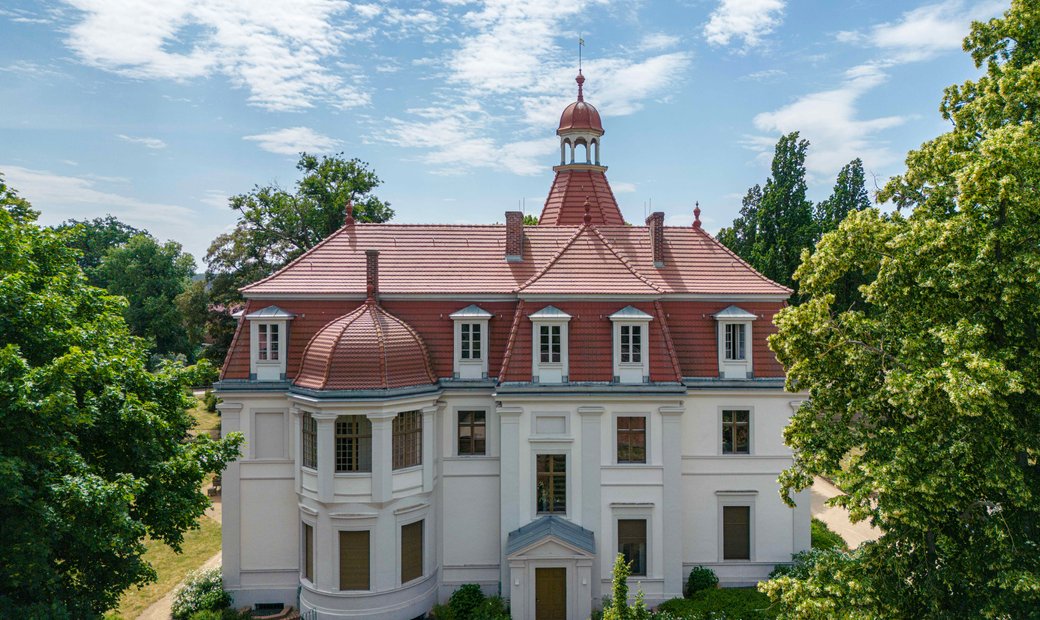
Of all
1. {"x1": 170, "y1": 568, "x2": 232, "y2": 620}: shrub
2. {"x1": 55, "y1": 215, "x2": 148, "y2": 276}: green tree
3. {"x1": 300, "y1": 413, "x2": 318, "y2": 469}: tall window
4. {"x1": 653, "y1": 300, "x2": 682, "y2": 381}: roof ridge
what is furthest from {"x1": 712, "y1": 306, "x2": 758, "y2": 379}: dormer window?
{"x1": 55, "y1": 215, "x2": 148, "y2": 276}: green tree

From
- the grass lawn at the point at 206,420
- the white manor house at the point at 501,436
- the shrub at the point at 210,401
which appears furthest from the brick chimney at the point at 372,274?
the shrub at the point at 210,401

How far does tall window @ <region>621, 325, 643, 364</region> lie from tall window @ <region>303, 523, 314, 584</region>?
1243 centimetres

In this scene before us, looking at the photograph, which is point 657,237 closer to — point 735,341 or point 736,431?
point 735,341

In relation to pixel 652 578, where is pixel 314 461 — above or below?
above

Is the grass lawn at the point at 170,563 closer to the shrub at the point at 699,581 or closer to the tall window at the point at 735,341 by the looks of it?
the shrub at the point at 699,581

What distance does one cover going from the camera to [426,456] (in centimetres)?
2030

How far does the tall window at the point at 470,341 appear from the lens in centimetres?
2148

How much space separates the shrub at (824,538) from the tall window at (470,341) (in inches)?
614

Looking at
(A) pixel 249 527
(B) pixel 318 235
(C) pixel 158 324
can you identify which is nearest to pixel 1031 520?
(A) pixel 249 527

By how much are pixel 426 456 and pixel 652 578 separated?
9.05 metres

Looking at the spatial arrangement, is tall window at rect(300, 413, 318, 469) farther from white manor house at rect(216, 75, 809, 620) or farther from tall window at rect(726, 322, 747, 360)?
tall window at rect(726, 322, 747, 360)

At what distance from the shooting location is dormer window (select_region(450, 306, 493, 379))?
Answer: 839 inches

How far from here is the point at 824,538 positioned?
2398 cm

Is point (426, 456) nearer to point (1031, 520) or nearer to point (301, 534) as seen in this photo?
point (301, 534)
